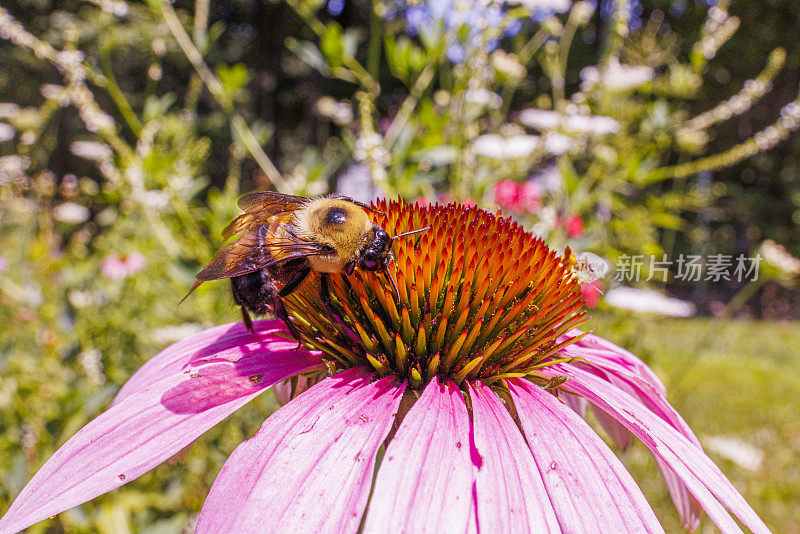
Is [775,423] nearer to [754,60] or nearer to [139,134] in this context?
[139,134]

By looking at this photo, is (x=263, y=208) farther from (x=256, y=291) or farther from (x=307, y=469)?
(x=307, y=469)

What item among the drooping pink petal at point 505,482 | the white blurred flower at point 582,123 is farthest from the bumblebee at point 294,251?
the white blurred flower at point 582,123

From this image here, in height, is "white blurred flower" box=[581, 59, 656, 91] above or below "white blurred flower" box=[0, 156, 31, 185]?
above

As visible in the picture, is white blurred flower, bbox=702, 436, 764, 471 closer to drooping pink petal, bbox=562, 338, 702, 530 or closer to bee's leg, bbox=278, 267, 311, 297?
drooping pink petal, bbox=562, 338, 702, 530

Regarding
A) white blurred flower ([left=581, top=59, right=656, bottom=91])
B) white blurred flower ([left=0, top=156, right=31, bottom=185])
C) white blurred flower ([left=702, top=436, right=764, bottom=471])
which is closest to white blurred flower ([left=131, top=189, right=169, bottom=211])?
white blurred flower ([left=581, top=59, right=656, bottom=91])

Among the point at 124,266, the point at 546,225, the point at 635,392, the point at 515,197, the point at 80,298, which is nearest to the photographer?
the point at 635,392

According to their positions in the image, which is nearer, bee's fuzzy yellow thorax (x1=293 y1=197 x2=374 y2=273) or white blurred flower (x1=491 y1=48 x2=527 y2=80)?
bee's fuzzy yellow thorax (x1=293 y1=197 x2=374 y2=273)

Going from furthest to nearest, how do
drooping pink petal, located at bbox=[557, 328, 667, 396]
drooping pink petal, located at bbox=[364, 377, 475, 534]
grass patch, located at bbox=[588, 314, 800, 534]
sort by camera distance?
grass patch, located at bbox=[588, 314, 800, 534] → drooping pink petal, located at bbox=[557, 328, 667, 396] → drooping pink petal, located at bbox=[364, 377, 475, 534]

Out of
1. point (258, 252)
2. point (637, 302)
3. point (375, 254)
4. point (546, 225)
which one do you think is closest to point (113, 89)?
point (258, 252)
